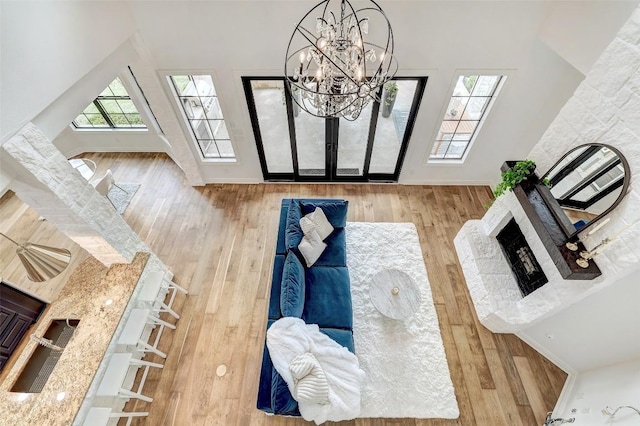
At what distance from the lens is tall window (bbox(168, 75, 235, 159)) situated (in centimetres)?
443

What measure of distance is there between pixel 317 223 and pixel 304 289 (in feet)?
3.08

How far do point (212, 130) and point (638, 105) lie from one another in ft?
17.1

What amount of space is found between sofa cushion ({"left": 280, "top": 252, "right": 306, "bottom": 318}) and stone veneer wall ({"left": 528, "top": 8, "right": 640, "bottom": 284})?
2915 mm

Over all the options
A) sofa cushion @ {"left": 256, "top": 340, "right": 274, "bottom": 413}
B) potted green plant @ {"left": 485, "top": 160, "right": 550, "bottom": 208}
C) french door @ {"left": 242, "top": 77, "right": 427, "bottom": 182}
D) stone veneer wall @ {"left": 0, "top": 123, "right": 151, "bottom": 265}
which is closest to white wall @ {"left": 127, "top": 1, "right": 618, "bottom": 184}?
french door @ {"left": 242, "top": 77, "right": 427, "bottom": 182}

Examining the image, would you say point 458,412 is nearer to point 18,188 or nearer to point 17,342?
point 18,188

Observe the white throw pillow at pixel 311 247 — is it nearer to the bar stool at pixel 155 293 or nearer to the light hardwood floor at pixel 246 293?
the light hardwood floor at pixel 246 293

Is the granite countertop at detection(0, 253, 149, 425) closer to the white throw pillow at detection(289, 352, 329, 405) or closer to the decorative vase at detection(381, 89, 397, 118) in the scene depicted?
the white throw pillow at detection(289, 352, 329, 405)

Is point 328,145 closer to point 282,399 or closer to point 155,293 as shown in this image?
point 155,293

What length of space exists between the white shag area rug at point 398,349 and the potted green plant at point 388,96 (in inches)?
105

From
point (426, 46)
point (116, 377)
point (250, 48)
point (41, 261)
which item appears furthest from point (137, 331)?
point (426, 46)

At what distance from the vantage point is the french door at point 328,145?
5316 millimetres

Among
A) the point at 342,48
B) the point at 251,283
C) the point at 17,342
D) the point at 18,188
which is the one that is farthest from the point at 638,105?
the point at 17,342

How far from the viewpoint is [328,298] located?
3645 mm

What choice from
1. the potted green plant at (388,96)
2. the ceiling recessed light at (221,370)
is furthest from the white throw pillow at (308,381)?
the potted green plant at (388,96)
